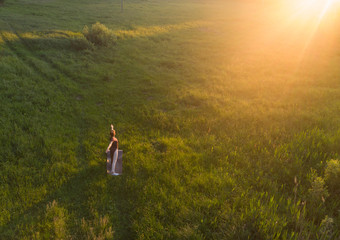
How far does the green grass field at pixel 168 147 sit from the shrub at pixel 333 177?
27 mm

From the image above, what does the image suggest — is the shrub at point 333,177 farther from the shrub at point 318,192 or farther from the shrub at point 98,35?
the shrub at point 98,35

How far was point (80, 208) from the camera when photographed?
17.5 feet

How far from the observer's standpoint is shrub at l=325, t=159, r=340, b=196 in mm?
5184

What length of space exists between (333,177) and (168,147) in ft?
16.4

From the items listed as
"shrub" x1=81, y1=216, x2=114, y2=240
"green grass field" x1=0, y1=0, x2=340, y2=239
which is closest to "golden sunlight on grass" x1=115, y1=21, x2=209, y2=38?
"green grass field" x1=0, y1=0, x2=340, y2=239

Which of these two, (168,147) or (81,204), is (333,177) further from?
(81,204)

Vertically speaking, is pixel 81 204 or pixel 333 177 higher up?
pixel 333 177

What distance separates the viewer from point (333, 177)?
17.2 ft

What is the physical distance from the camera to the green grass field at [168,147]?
15.4 feet

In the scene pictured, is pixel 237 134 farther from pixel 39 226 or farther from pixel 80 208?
pixel 39 226

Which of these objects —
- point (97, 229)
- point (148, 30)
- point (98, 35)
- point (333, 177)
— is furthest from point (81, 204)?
point (148, 30)

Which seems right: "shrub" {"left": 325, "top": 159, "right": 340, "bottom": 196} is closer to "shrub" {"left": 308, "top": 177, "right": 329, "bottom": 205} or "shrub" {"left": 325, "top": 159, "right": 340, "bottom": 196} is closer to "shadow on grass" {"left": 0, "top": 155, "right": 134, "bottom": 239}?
"shrub" {"left": 308, "top": 177, "right": 329, "bottom": 205}

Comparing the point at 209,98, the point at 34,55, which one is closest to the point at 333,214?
the point at 209,98

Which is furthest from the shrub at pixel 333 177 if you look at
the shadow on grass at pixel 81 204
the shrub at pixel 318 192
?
the shadow on grass at pixel 81 204
